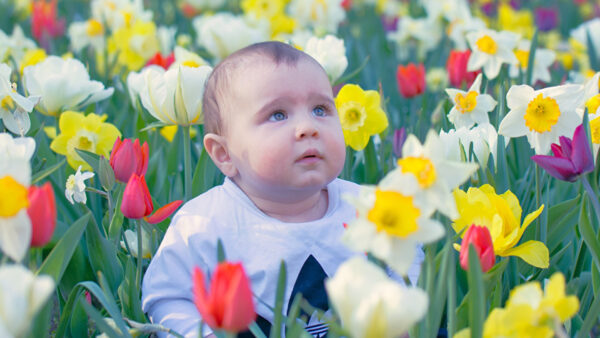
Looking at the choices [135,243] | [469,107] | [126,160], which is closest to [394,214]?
[126,160]

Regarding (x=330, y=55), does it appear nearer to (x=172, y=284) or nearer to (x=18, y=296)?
(x=172, y=284)

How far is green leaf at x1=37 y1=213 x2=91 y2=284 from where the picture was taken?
135 cm

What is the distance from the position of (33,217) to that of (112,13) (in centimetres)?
303

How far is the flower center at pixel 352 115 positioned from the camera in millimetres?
1958

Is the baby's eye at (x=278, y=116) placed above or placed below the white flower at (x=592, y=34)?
above

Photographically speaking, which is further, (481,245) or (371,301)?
(481,245)

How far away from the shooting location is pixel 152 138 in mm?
2387

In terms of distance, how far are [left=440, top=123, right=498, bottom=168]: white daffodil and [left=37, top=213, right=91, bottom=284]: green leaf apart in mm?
777

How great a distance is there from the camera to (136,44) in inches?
134

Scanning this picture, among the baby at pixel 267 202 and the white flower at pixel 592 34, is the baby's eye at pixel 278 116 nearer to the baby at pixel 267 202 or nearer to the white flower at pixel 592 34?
the baby at pixel 267 202

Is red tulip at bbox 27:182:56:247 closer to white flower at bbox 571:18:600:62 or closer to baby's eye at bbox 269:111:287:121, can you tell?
baby's eye at bbox 269:111:287:121

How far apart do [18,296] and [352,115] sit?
1.17 m

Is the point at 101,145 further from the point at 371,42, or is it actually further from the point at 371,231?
the point at 371,42

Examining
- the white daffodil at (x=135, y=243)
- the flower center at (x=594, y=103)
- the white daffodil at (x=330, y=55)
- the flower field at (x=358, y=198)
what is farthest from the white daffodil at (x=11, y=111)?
the flower center at (x=594, y=103)
